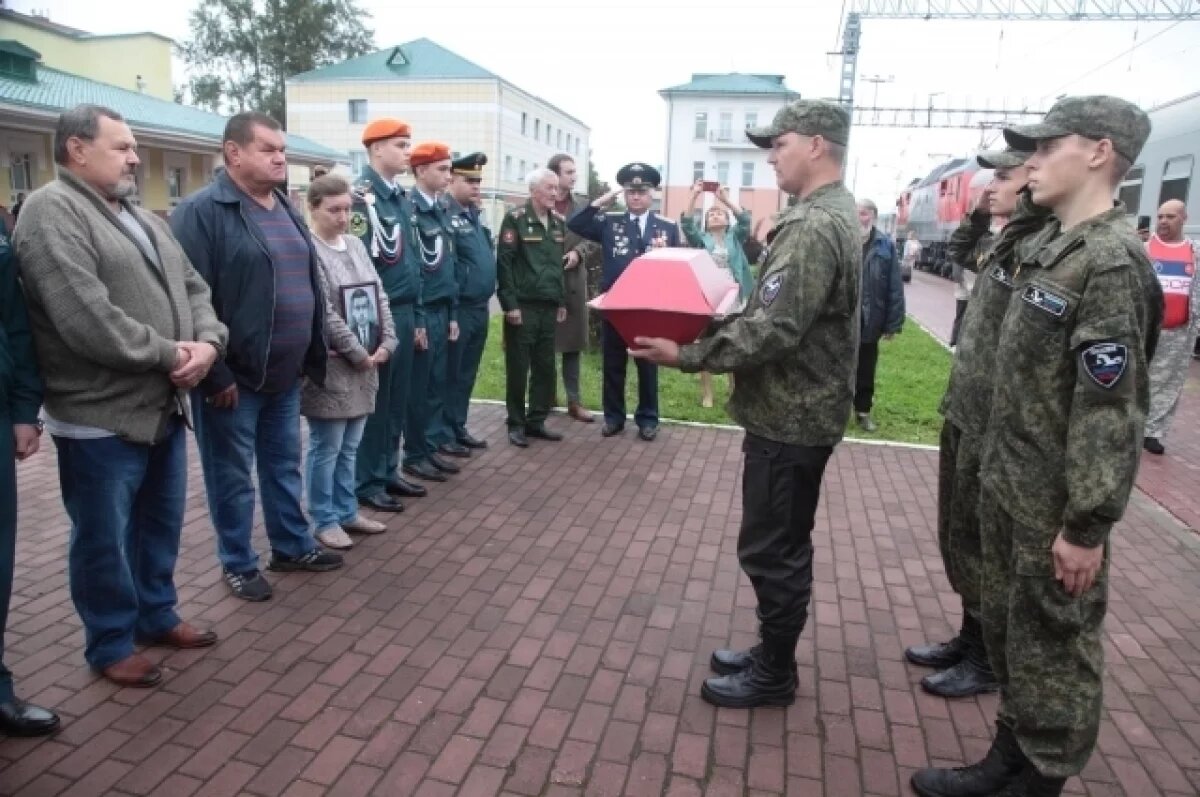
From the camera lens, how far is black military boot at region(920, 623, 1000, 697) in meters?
3.20

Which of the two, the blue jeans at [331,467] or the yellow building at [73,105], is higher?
the yellow building at [73,105]

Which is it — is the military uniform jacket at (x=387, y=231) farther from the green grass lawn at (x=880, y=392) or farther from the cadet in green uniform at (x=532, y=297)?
the green grass lawn at (x=880, y=392)

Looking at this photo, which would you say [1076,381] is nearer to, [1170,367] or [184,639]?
[184,639]

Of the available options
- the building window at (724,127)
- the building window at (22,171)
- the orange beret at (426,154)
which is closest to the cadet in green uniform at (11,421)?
the orange beret at (426,154)

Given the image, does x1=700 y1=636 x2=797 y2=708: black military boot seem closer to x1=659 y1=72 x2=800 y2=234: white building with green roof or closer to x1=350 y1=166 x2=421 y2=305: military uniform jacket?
x1=350 y1=166 x2=421 y2=305: military uniform jacket

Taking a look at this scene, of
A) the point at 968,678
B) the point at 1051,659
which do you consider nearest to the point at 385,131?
the point at 968,678

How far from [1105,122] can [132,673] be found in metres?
3.69

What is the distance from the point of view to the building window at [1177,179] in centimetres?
1173

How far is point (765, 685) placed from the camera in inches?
121

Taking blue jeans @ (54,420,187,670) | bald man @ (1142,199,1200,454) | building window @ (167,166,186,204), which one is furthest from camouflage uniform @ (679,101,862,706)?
building window @ (167,166,186,204)

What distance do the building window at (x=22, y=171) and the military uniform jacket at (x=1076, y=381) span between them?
63.7 ft

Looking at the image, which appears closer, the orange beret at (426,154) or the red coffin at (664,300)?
the red coffin at (664,300)

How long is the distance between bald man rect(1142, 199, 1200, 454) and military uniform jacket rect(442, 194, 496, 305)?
5.11 metres

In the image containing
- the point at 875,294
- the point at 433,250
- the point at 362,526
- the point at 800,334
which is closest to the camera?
the point at 800,334
